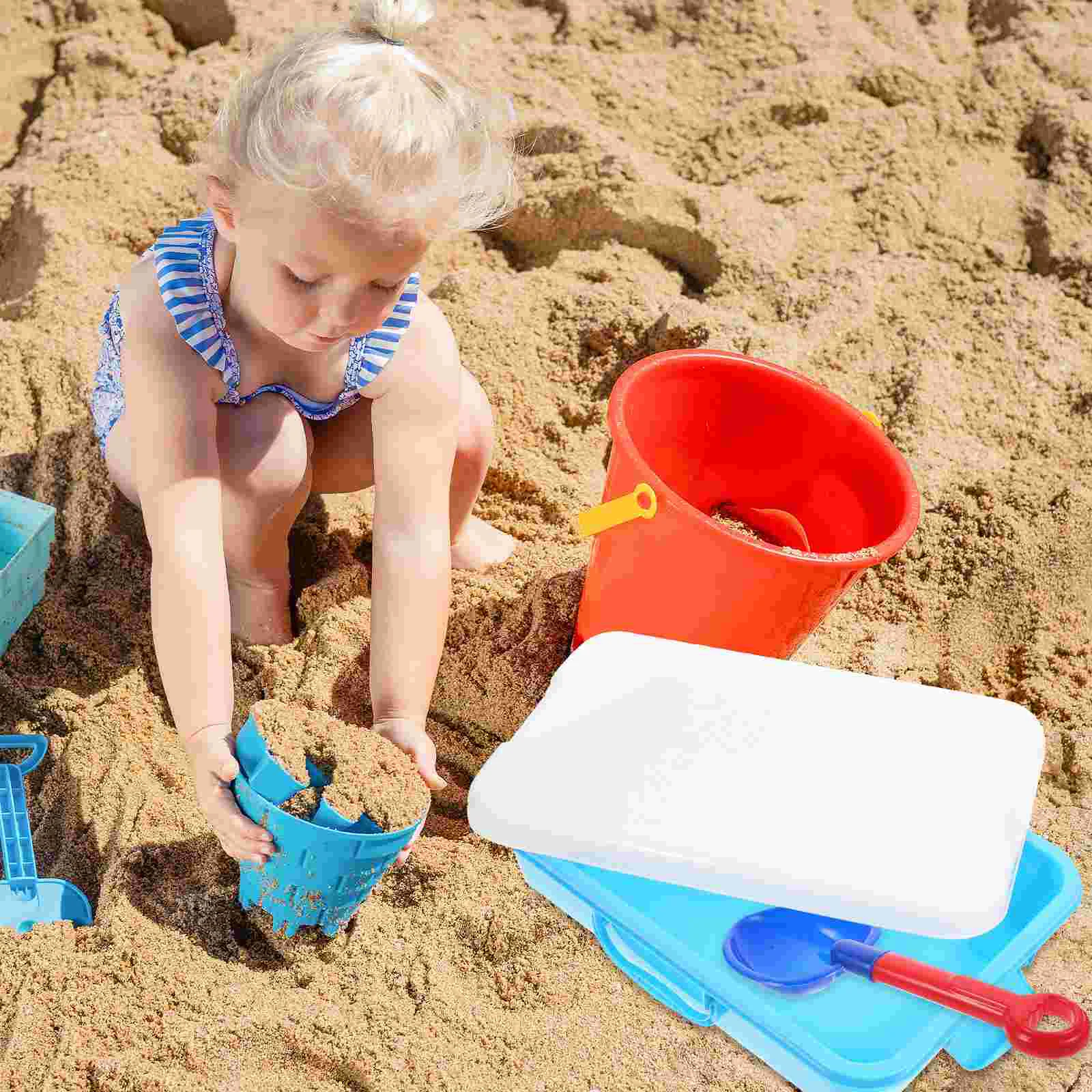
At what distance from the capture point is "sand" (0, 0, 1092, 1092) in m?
1.32

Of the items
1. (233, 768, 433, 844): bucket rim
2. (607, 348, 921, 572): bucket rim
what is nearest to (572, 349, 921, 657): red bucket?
(607, 348, 921, 572): bucket rim

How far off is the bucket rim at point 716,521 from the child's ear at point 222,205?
49 centimetres

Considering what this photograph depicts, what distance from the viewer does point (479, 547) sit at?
1.84 metres

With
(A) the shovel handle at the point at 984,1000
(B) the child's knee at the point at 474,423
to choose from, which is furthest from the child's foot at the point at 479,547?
(A) the shovel handle at the point at 984,1000

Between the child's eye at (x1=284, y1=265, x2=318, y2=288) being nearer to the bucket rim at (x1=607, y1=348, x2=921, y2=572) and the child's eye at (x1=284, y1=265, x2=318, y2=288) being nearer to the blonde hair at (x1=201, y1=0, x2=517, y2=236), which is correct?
the blonde hair at (x1=201, y1=0, x2=517, y2=236)

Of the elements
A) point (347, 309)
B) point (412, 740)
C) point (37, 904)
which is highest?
point (347, 309)

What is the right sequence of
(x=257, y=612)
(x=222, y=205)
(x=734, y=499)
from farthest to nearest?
1. (x=734, y=499)
2. (x=257, y=612)
3. (x=222, y=205)

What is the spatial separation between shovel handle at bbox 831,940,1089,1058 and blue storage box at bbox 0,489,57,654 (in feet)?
3.52

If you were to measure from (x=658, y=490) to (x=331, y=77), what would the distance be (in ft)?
1.91

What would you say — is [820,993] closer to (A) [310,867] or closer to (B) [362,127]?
(A) [310,867]

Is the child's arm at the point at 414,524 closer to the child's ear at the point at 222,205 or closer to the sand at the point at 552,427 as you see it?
the sand at the point at 552,427

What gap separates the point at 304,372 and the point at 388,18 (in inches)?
18.0

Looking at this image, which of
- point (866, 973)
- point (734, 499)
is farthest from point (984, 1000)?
point (734, 499)

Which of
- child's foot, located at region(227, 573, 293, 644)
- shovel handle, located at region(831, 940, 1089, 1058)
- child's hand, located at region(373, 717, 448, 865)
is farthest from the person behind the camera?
child's foot, located at region(227, 573, 293, 644)
